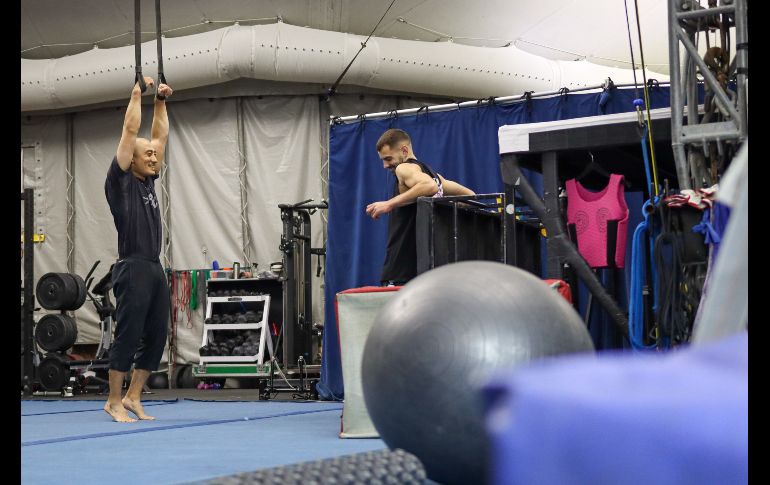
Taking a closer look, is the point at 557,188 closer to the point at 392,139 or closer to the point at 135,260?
the point at 392,139

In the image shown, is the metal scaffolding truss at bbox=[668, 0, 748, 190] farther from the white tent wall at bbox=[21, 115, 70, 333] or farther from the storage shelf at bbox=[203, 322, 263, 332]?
the white tent wall at bbox=[21, 115, 70, 333]

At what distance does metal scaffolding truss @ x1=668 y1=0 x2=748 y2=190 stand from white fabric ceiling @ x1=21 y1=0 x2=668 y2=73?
16.0 feet

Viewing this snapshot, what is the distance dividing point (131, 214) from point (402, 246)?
1.65 m

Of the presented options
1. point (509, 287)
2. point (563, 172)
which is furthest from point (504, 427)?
point (563, 172)

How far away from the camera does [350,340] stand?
4336 mm

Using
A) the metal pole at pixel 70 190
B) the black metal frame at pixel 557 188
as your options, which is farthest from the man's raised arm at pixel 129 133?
the metal pole at pixel 70 190

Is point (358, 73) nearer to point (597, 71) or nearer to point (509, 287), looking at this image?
point (597, 71)

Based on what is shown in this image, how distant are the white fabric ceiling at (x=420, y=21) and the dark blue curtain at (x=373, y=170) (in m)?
2.26

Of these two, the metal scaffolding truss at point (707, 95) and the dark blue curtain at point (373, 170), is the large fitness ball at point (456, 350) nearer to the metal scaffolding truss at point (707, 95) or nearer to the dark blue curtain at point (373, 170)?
the metal scaffolding truss at point (707, 95)

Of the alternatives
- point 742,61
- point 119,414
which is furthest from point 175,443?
point 742,61

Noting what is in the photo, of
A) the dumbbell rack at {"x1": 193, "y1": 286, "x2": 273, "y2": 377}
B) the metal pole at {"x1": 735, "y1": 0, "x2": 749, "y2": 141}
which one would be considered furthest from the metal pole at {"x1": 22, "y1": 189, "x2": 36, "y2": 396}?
the metal pole at {"x1": 735, "y1": 0, "x2": 749, "y2": 141}

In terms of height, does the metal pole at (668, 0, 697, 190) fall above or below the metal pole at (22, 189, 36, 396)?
above

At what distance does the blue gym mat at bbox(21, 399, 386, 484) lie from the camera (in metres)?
3.28
